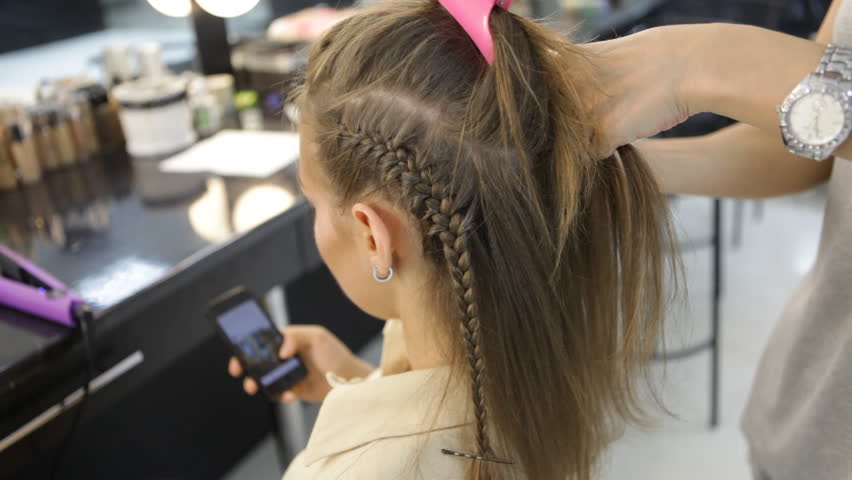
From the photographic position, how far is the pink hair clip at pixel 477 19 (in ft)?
2.16

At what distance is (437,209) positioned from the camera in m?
0.69

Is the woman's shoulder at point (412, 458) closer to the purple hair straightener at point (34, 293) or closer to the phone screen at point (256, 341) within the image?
the phone screen at point (256, 341)

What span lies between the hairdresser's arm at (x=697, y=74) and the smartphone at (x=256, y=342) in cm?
67

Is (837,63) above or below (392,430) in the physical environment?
above

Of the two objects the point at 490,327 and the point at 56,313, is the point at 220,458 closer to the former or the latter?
the point at 56,313

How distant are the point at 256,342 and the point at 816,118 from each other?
825 millimetres

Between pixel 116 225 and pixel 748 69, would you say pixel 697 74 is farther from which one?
pixel 116 225

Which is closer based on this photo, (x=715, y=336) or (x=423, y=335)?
(x=423, y=335)

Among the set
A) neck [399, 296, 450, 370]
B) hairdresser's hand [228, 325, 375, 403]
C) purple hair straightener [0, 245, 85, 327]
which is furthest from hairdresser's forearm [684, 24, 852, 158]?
purple hair straightener [0, 245, 85, 327]

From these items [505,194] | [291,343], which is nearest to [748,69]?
[505,194]

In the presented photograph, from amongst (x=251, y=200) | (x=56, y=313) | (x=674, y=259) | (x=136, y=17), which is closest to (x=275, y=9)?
(x=136, y=17)

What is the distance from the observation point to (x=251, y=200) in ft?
4.81

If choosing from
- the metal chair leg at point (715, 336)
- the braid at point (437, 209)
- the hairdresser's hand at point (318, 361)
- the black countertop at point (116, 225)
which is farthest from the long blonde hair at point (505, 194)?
the metal chair leg at point (715, 336)

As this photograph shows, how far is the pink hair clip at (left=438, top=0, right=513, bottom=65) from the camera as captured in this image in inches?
25.9
